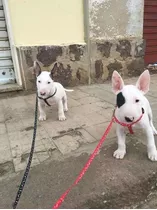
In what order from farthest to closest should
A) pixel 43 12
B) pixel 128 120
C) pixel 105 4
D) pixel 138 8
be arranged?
pixel 138 8 < pixel 105 4 < pixel 43 12 < pixel 128 120

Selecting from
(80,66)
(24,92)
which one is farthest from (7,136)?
(80,66)

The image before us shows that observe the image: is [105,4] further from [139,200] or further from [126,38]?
[139,200]

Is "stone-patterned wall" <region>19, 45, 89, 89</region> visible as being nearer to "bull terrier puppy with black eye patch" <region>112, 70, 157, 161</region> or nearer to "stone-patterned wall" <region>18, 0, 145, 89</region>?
"stone-patterned wall" <region>18, 0, 145, 89</region>

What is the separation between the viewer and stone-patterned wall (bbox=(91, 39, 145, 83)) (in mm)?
6066

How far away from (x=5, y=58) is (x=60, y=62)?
4.67 feet

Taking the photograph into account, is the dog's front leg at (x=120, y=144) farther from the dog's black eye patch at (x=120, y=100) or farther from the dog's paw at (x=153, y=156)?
the dog's black eye patch at (x=120, y=100)

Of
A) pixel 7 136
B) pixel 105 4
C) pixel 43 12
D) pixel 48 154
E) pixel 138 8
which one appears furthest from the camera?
pixel 138 8

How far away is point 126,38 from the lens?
6.26 metres

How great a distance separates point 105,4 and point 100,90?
7.70ft

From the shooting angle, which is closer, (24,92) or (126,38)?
(24,92)

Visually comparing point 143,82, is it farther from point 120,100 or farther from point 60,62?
point 60,62

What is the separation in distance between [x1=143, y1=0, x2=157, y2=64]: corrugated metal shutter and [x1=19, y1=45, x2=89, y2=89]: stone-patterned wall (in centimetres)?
232

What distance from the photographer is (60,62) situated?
5.74 m

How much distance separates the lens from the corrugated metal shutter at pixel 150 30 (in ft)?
21.5
